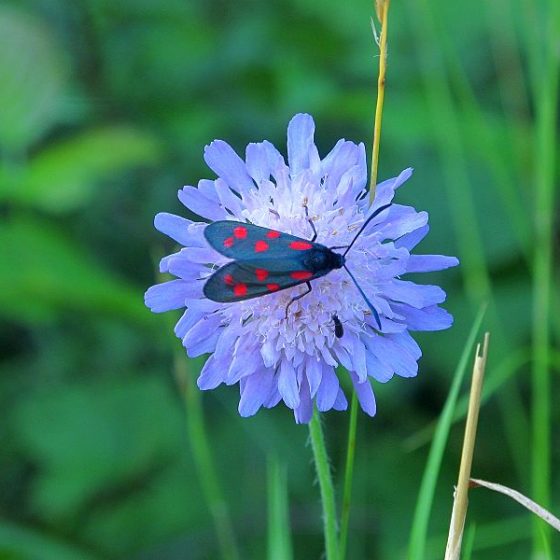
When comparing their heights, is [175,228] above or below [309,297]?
above

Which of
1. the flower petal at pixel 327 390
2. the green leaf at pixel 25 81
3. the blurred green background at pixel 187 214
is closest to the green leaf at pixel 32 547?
the blurred green background at pixel 187 214

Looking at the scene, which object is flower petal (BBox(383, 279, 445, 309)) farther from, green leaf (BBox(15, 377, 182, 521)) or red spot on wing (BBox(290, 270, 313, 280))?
green leaf (BBox(15, 377, 182, 521))

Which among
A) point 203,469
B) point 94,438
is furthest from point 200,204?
point 94,438

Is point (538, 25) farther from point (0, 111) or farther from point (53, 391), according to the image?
point (53, 391)

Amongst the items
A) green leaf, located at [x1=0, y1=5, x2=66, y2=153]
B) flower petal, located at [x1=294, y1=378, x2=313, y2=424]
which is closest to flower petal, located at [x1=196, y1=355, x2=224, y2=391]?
flower petal, located at [x1=294, y1=378, x2=313, y2=424]

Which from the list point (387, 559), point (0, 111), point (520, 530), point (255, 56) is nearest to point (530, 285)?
point (520, 530)

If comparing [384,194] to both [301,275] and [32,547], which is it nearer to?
[301,275]
